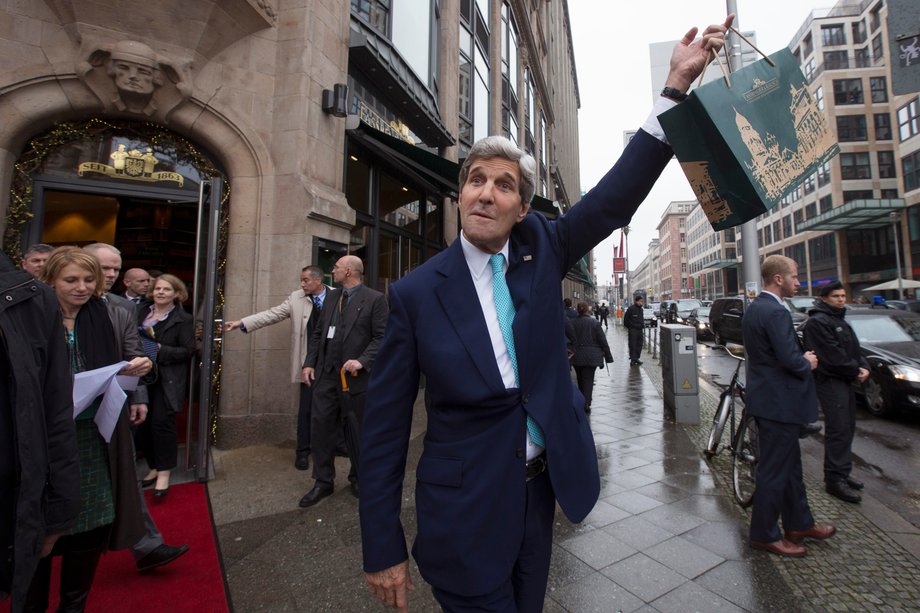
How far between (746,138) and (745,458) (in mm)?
3601

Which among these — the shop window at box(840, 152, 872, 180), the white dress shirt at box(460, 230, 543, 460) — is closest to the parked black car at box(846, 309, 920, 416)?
the white dress shirt at box(460, 230, 543, 460)

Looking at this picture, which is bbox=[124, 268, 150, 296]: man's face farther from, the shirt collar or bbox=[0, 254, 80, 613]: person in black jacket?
the shirt collar

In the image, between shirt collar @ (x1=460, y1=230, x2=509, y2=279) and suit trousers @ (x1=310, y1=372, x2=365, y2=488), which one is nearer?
shirt collar @ (x1=460, y1=230, x2=509, y2=279)

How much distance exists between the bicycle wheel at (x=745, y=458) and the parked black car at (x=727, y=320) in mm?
13264

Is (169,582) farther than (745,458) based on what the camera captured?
No

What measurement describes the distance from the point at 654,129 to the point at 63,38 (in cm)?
625

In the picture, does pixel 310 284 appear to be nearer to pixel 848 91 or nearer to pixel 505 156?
pixel 505 156

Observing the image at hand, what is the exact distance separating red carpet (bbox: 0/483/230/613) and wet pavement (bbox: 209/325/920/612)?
4.2 inches

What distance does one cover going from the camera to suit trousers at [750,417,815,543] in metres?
2.98

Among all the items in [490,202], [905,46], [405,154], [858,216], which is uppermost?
[858,216]

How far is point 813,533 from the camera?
3.17m

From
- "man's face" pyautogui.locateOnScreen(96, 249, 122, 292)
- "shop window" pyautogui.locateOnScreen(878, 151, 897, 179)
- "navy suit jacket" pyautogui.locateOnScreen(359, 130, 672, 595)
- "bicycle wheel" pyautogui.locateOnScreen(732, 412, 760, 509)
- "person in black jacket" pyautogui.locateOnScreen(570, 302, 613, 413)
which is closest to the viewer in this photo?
"navy suit jacket" pyautogui.locateOnScreen(359, 130, 672, 595)

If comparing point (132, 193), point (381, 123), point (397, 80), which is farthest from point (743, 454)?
point (397, 80)

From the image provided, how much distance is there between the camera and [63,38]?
4625mm
